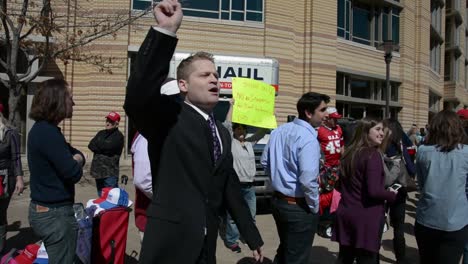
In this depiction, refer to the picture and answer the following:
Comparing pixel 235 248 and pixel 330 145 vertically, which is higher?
pixel 330 145

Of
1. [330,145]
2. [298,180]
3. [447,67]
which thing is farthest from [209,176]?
[447,67]

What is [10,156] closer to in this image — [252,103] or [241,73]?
[252,103]

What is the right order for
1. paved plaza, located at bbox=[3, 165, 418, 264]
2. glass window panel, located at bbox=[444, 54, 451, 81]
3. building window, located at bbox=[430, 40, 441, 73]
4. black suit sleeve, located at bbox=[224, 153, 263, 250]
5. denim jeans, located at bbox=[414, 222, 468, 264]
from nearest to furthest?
black suit sleeve, located at bbox=[224, 153, 263, 250], denim jeans, located at bbox=[414, 222, 468, 264], paved plaza, located at bbox=[3, 165, 418, 264], building window, located at bbox=[430, 40, 441, 73], glass window panel, located at bbox=[444, 54, 451, 81]

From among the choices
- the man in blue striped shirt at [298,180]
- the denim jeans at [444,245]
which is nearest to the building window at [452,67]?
the denim jeans at [444,245]

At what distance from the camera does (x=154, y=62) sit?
170cm

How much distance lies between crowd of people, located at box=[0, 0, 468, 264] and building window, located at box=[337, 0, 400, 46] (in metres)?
17.0

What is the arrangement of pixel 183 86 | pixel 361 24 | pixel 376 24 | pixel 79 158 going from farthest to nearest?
pixel 376 24 < pixel 361 24 < pixel 79 158 < pixel 183 86

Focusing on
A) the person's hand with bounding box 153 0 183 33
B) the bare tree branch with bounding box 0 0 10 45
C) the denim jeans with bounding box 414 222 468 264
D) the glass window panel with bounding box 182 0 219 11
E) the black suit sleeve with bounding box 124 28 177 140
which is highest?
the glass window panel with bounding box 182 0 219 11

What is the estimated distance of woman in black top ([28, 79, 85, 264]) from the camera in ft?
9.78

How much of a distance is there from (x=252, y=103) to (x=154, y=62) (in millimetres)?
4341

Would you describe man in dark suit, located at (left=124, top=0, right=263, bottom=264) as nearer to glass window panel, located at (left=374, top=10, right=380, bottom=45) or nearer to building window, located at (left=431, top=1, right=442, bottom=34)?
glass window panel, located at (left=374, top=10, right=380, bottom=45)

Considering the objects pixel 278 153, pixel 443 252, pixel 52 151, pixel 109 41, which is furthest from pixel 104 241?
pixel 109 41

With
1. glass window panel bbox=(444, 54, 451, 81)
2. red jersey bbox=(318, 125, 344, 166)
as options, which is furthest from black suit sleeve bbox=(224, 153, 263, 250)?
glass window panel bbox=(444, 54, 451, 81)

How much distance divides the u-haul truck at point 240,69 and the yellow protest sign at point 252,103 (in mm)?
2335
